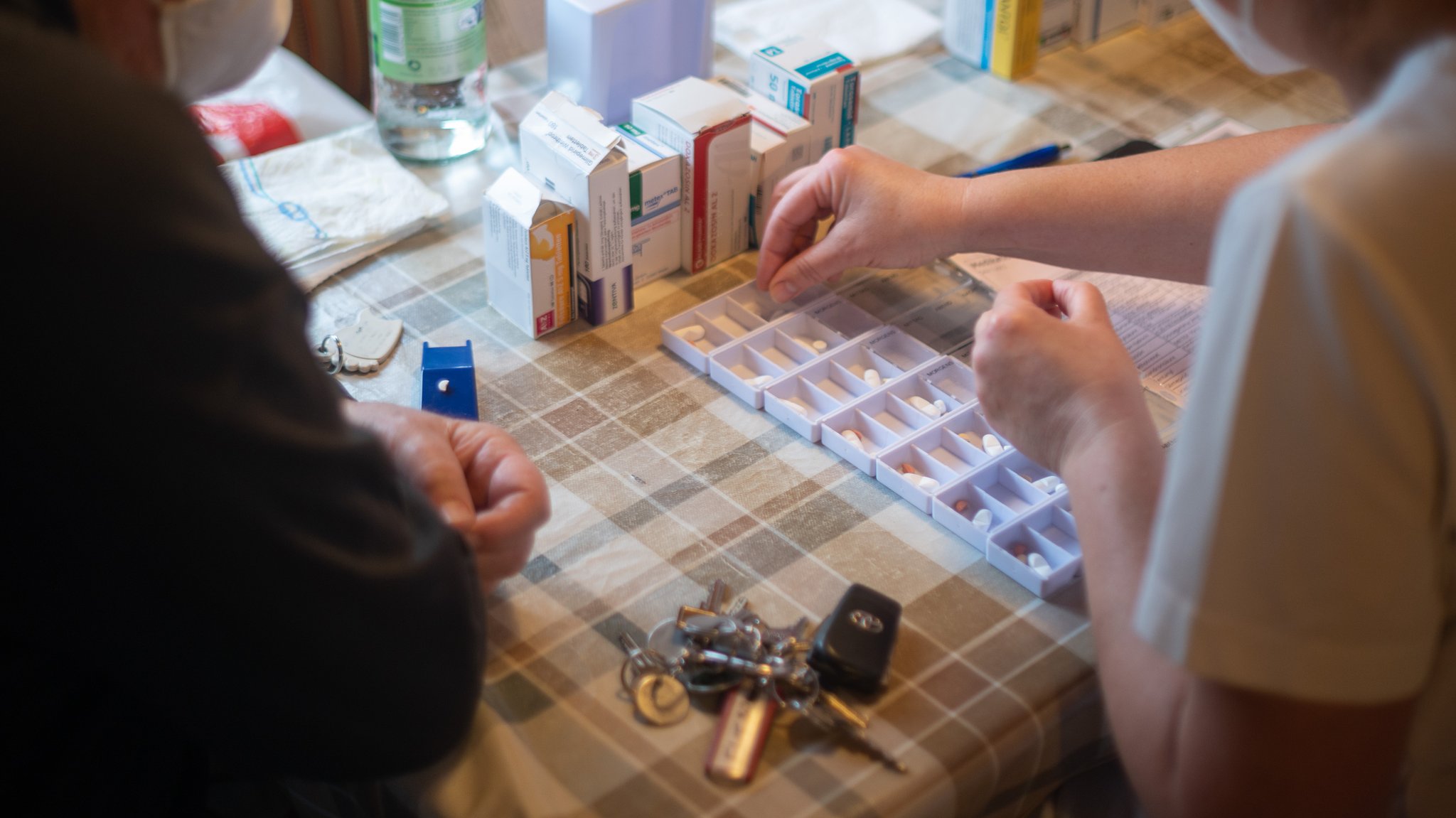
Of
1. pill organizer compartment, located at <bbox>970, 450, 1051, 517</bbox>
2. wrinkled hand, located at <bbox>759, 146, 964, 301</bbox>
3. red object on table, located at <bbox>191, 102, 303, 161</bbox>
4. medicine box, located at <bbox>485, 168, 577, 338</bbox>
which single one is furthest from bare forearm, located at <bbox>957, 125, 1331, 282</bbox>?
red object on table, located at <bbox>191, 102, 303, 161</bbox>

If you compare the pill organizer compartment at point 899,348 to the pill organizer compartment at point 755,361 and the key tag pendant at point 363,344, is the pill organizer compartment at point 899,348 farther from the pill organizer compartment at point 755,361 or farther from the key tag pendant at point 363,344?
the key tag pendant at point 363,344

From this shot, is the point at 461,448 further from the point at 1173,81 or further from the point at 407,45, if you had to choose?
the point at 1173,81

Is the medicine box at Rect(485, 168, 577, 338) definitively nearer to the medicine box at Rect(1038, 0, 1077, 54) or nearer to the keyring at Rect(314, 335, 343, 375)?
the keyring at Rect(314, 335, 343, 375)

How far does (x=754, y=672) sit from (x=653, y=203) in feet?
1.72

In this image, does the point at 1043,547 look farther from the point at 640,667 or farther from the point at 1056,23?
the point at 1056,23

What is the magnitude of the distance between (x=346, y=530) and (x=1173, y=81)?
4.26 feet

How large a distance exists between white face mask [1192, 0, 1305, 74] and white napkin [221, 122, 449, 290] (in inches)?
31.2

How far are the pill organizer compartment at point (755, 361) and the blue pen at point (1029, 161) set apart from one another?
1.03 ft

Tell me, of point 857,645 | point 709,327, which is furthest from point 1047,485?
point 709,327

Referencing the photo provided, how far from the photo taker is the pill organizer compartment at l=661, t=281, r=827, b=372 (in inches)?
43.6

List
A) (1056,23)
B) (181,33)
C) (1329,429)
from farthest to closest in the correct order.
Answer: (1056,23), (181,33), (1329,429)

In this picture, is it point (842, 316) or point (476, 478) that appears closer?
point (476, 478)

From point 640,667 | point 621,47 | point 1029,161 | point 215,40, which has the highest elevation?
point 215,40

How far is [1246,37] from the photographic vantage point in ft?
2.40
